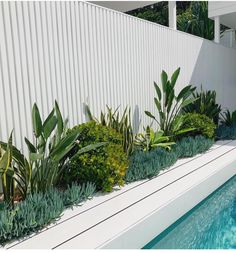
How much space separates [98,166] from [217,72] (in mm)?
5852

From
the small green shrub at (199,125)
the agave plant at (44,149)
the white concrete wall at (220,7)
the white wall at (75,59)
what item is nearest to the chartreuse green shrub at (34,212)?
the agave plant at (44,149)

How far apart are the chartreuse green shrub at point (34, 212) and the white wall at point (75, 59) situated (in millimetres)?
872

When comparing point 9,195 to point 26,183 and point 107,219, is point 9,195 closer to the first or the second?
point 26,183

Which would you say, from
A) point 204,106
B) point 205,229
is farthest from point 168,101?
point 205,229

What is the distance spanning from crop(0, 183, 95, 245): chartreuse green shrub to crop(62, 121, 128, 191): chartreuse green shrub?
30 centimetres

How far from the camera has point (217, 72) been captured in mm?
7789

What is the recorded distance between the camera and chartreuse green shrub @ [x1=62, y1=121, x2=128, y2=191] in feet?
10.3

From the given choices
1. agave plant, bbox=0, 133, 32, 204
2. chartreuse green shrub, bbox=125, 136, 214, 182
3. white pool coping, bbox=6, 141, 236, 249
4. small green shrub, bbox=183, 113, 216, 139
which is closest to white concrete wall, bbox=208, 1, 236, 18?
small green shrub, bbox=183, 113, 216, 139

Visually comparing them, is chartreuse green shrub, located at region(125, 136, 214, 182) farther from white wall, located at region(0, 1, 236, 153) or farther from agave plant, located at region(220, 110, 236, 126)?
agave plant, located at region(220, 110, 236, 126)

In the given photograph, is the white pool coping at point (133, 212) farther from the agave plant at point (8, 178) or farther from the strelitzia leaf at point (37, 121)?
the strelitzia leaf at point (37, 121)

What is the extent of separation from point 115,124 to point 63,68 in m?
1.06

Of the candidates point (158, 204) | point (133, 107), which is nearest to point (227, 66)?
point (133, 107)

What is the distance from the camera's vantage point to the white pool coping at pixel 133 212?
225 cm

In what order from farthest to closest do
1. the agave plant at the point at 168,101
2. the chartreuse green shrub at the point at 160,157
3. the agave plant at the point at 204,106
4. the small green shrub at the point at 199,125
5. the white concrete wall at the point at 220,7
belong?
the white concrete wall at the point at 220,7 → the agave plant at the point at 204,106 → the small green shrub at the point at 199,125 → the agave plant at the point at 168,101 → the chartreuse green shrub at the point at 160,157
